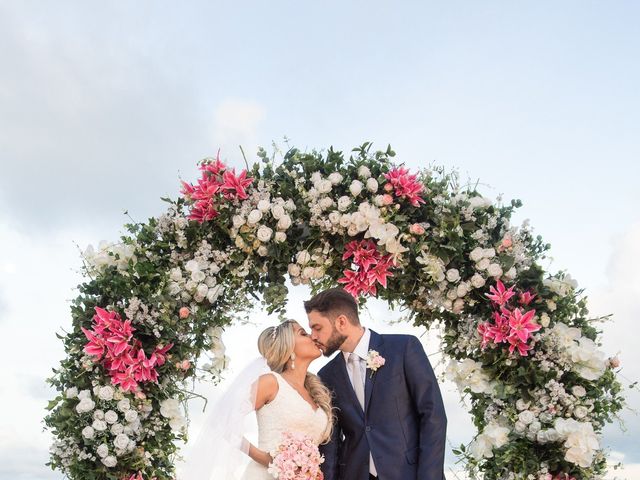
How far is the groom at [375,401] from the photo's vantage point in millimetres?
5672

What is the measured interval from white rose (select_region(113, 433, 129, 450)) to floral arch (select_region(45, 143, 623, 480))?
6 cm

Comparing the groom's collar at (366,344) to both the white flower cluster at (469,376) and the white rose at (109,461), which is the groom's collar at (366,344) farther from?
the white rose at (109,461)

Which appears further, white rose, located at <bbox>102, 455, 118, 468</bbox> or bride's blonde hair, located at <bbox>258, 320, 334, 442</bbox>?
bride's blonde hair, located at <bbox>258, 320, 334, 442</bbox>

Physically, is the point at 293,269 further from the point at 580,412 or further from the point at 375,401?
the point at 580,412

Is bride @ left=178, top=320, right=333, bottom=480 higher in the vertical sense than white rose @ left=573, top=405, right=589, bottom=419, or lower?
lower

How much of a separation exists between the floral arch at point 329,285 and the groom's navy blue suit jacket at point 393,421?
0.89 meters

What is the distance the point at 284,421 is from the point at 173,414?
0.98m

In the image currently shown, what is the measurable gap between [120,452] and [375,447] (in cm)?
211

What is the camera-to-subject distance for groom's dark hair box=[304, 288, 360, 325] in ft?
20.0

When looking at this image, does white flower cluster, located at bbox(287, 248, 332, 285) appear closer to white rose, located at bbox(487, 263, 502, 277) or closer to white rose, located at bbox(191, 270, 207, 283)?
white rose, located at bbox(191, 270, 207, 283)

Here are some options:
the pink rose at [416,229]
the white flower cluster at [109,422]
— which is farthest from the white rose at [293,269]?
the white flower cluster at [109,422]

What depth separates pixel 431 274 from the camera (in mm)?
6609

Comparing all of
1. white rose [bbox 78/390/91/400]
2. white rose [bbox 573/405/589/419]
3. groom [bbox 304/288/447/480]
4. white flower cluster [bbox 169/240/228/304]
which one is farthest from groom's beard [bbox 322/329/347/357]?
white rose [bbox 573/405/589/419]

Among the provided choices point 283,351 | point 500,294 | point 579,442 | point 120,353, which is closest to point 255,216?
point 283,351
